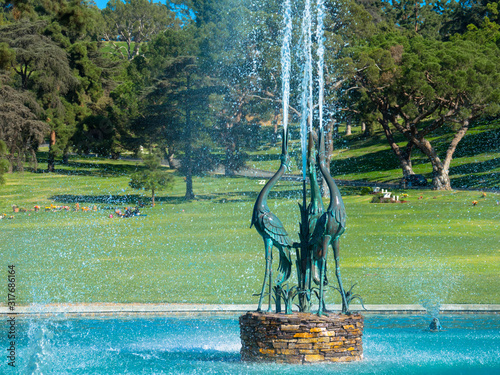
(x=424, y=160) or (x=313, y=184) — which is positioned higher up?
(x=424, y=160)

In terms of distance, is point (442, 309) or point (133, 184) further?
point (133, 184)

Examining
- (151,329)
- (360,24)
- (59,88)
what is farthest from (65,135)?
(151,329)

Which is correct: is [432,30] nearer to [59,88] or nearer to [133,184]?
[59,88]

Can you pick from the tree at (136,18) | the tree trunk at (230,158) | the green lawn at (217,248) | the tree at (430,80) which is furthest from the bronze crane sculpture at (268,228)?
the tree at (136,18)

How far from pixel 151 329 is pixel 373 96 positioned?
3209cm

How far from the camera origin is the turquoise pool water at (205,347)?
7.96 m

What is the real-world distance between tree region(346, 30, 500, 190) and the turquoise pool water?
89.6 feet

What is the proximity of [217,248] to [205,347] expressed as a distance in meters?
12.1

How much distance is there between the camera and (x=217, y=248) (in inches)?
843

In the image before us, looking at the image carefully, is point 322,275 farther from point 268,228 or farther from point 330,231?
point 268,228

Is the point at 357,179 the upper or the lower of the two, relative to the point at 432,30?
lower

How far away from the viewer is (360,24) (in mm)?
40312

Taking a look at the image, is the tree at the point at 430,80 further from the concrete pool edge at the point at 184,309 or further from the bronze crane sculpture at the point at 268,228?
the bronze crane sculpture at the point at 268,228

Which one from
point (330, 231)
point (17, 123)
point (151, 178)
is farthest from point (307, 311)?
point (17, 123)
